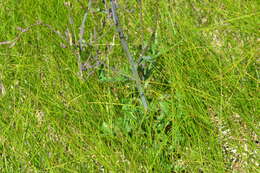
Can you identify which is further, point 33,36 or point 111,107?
point 33,36

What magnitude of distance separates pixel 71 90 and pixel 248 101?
0.90 metres

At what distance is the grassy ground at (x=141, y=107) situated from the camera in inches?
Result: 68.5

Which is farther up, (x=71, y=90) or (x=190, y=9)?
(x=190, y=9)

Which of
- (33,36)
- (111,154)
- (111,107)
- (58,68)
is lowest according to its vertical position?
(111,154)

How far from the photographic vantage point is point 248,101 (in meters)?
1.82

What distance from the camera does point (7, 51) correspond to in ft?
7.86

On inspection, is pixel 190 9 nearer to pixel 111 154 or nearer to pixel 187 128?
pixel 187 128

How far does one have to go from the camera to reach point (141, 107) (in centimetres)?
186

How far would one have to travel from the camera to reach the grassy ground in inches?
68.5

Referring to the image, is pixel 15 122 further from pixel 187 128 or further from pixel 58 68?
pixel 187 128

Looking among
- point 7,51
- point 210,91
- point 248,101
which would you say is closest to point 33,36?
point 7,51

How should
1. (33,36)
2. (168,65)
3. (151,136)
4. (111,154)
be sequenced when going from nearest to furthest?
(111,154) < (151,136) < (168,65) < (33,36)

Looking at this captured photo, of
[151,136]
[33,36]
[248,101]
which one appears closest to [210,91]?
[248,101]

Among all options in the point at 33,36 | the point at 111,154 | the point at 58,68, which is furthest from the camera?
the point at 33,36
